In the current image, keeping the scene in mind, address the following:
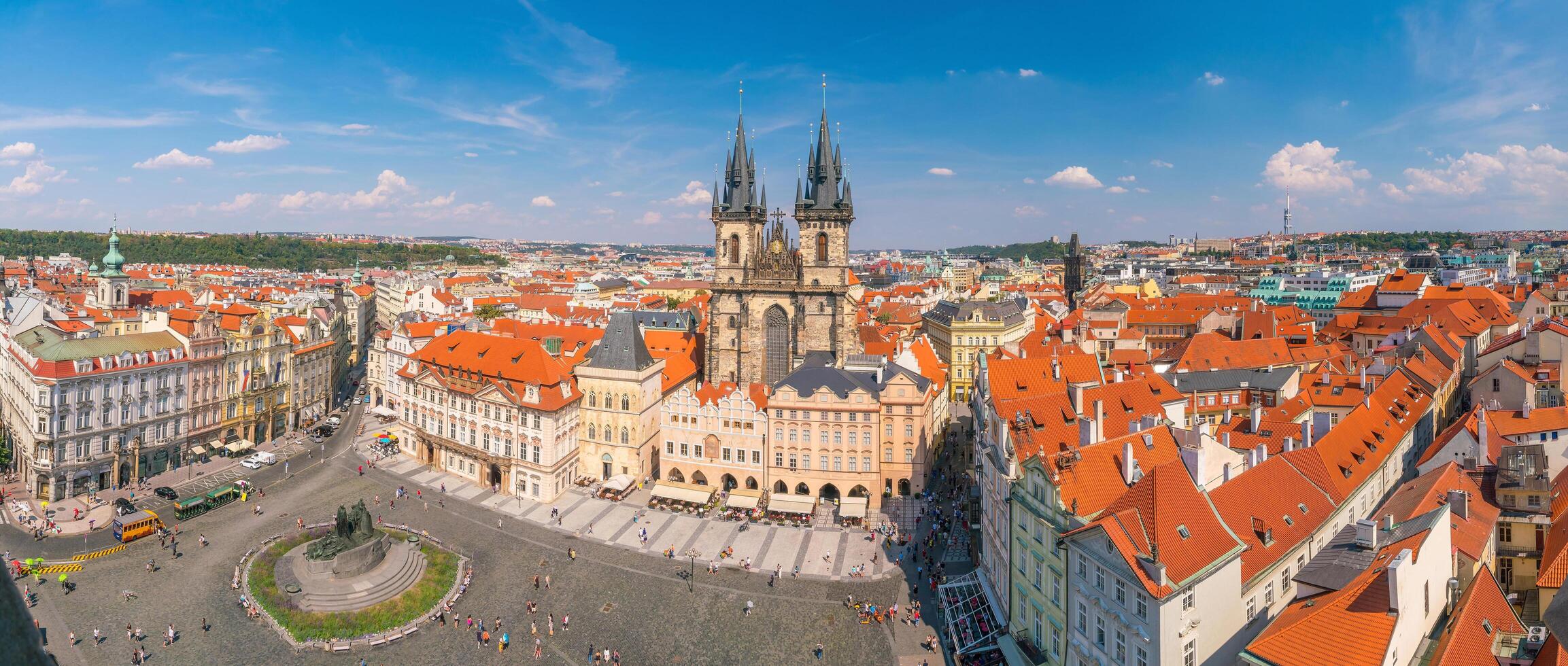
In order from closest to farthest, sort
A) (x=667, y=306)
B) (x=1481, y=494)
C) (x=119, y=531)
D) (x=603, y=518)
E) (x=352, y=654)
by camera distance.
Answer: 1. (x=1481, y=494)
2. (x=352, y=654)
3. (x=119, y=531)
4. (x=603, y=518)
5. (x=667, y=306)

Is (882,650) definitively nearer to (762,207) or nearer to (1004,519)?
(1004,519)

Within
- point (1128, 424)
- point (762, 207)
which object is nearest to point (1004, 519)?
point (1128, 424)

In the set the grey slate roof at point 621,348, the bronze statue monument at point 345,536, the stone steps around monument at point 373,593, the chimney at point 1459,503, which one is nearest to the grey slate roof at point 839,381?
the grey slate roof at point 621,348

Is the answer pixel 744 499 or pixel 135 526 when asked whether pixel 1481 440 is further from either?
pixel 135 526

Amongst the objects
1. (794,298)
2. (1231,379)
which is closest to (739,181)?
(794,298)

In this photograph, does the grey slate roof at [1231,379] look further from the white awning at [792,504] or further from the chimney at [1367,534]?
the chimney at [1367,534]

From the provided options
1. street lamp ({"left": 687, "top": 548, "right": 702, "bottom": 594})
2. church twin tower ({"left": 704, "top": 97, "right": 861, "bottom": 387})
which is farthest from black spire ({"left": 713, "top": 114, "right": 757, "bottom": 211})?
street lamp ({"left": 687, "top": 548, "right": 702, "bottom": 594})

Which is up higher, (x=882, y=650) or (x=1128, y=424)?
(x=1128, y=424)

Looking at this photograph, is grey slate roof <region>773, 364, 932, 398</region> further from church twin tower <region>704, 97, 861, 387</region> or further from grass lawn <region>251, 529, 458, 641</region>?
grass lawn <region>251, 529, 458, 641</region>
